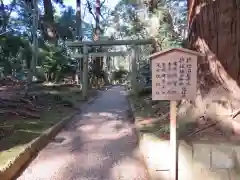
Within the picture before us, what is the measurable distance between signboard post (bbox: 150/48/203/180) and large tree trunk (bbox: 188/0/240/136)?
960 millimetres

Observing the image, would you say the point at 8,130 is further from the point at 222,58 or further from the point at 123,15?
the point at 123,15

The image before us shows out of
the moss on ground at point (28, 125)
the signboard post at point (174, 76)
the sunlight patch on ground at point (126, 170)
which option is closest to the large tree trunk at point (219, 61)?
the signboard post at point (174, 76)

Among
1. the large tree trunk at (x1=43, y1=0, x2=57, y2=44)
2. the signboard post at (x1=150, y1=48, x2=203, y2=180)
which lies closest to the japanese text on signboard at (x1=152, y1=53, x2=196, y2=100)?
the signboard post at (x1=150, y1=48, x2=203, y2=180)

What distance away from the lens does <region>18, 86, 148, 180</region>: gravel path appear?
404 centimetres

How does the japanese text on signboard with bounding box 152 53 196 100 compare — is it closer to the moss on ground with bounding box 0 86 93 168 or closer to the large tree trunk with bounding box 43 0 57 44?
the moss on ground with bounding box 0 86 93 168

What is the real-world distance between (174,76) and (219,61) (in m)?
1.25

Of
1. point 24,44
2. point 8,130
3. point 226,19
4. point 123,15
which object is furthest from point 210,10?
point 123,15

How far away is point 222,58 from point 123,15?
22013 mm

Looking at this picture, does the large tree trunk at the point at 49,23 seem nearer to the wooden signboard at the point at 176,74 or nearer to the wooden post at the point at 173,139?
the wooden signboard at the point at 176,74

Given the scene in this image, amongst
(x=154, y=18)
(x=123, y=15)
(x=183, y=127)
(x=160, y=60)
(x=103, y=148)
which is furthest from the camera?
(x=123, y=15)

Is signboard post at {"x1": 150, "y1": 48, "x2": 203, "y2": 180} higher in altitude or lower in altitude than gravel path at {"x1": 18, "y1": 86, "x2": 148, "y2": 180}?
higher

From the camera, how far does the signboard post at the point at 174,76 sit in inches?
131

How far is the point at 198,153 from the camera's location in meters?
3.50

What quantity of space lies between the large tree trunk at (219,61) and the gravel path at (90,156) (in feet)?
4.29
